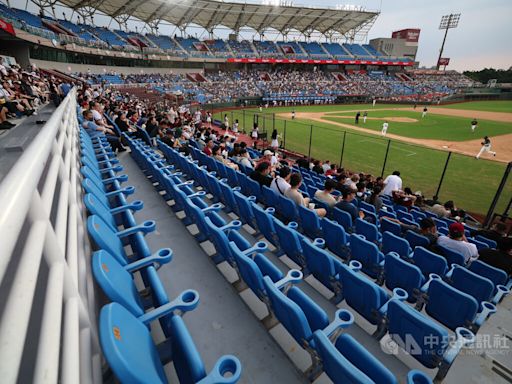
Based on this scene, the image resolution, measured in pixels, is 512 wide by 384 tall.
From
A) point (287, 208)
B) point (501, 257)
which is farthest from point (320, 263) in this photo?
point (501, 257)

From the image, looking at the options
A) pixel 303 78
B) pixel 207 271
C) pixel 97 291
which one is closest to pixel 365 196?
pixel 207 271

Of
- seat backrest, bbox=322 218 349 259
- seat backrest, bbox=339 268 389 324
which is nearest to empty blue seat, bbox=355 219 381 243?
seat backrest, bbox=322 218 349 259

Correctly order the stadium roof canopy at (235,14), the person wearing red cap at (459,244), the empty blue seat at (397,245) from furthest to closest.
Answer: the stadium roof canopy at (235,14), the person wearing red cap at (459,244), the empty blue seat at (397,245)

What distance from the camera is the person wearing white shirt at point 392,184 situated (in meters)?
9.46

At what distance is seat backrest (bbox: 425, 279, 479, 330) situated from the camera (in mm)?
3293

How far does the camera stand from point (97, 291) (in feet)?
7.55

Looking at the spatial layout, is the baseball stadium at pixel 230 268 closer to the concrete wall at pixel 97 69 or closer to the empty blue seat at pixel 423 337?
the empty blue seat at pixel 423 337

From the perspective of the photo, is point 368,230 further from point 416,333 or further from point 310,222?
point 416,333

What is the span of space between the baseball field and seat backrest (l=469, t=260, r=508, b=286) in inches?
286

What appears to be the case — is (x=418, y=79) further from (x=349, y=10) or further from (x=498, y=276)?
(x=498, y=276)

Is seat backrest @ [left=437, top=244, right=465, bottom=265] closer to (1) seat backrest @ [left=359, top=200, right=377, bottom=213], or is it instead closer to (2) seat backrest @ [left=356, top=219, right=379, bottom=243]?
(2) seat backrest @ [left=356, top=219, right=379, bottom=243]

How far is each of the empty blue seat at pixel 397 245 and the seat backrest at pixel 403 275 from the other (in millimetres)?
A: 959

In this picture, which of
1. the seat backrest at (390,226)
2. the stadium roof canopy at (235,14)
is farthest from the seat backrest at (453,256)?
the stadium roof canopy at (235,14)

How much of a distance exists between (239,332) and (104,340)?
208 centimetres
